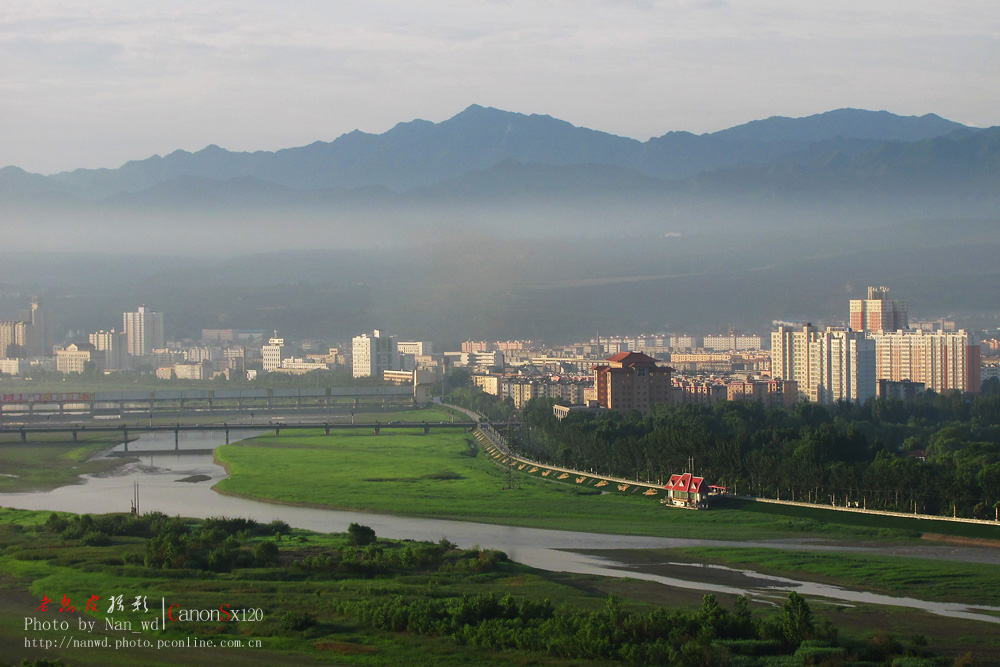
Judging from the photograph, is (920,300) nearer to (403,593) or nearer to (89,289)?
(89,289)

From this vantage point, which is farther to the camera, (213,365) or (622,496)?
(213,365)

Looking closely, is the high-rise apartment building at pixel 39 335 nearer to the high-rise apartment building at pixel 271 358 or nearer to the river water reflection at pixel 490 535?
the high-rise apartment building at pixel 271 358

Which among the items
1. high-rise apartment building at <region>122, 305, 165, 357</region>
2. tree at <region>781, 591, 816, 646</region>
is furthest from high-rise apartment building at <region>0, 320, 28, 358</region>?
tree at <region>781, 591, 816, 646</region>

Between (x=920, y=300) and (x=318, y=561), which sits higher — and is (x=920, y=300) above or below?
above

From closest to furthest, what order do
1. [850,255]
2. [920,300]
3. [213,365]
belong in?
[213,365]
[920,300]
[850,255]

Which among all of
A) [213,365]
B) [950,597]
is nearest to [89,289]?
[213,365]

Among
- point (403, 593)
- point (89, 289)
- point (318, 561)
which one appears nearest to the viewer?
point (403, 593)

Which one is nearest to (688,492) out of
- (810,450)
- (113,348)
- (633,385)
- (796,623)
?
(810,450)

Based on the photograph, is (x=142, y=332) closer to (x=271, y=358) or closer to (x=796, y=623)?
(x=271, y=358)
